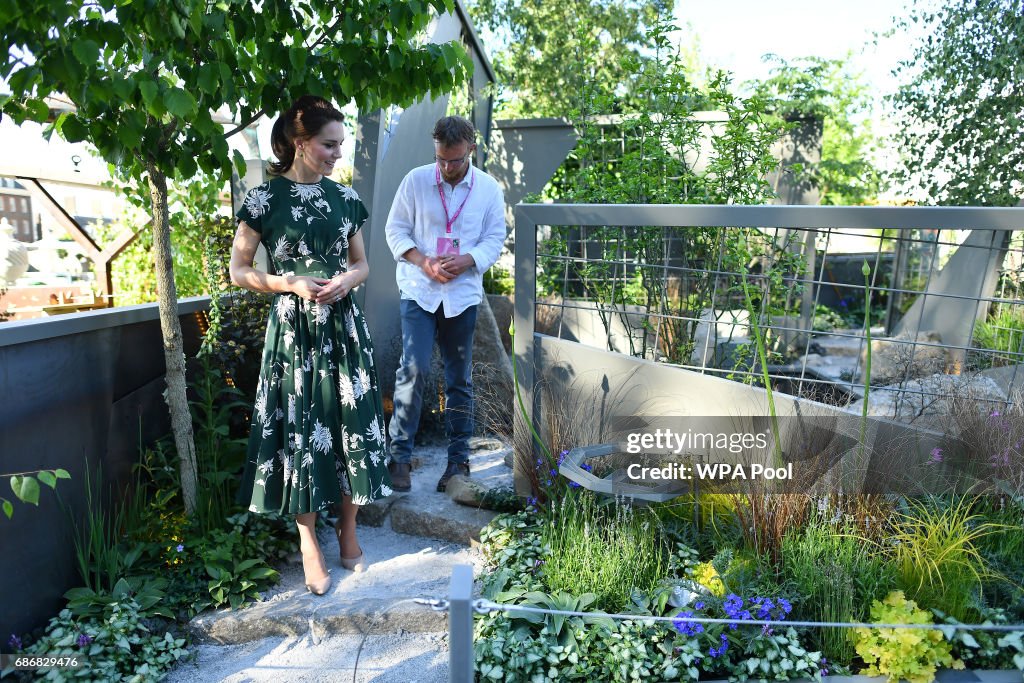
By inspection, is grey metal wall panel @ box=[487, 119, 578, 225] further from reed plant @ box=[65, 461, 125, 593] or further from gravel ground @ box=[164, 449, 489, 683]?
reed plant @ box=[65, 461, 125, 593]

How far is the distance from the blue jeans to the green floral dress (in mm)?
539

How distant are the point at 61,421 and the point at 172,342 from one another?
0.49m

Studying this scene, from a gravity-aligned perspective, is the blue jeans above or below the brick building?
below

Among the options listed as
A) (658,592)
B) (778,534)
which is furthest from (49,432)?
(778,534)

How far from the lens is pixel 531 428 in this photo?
3.12 meters

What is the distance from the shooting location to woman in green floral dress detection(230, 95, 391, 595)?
2799 mm

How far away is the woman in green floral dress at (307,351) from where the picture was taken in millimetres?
2799

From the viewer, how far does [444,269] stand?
132 inches

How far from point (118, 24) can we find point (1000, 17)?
6031mm

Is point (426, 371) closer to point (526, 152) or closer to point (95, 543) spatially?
point (95, 543)

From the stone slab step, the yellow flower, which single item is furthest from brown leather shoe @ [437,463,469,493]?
the yellow flower

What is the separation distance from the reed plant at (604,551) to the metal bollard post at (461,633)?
108 cm

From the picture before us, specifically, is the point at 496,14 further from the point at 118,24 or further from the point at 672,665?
the point at 672,665

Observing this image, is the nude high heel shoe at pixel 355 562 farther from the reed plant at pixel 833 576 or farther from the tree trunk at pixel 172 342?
the reed plant at pixel 833 576
